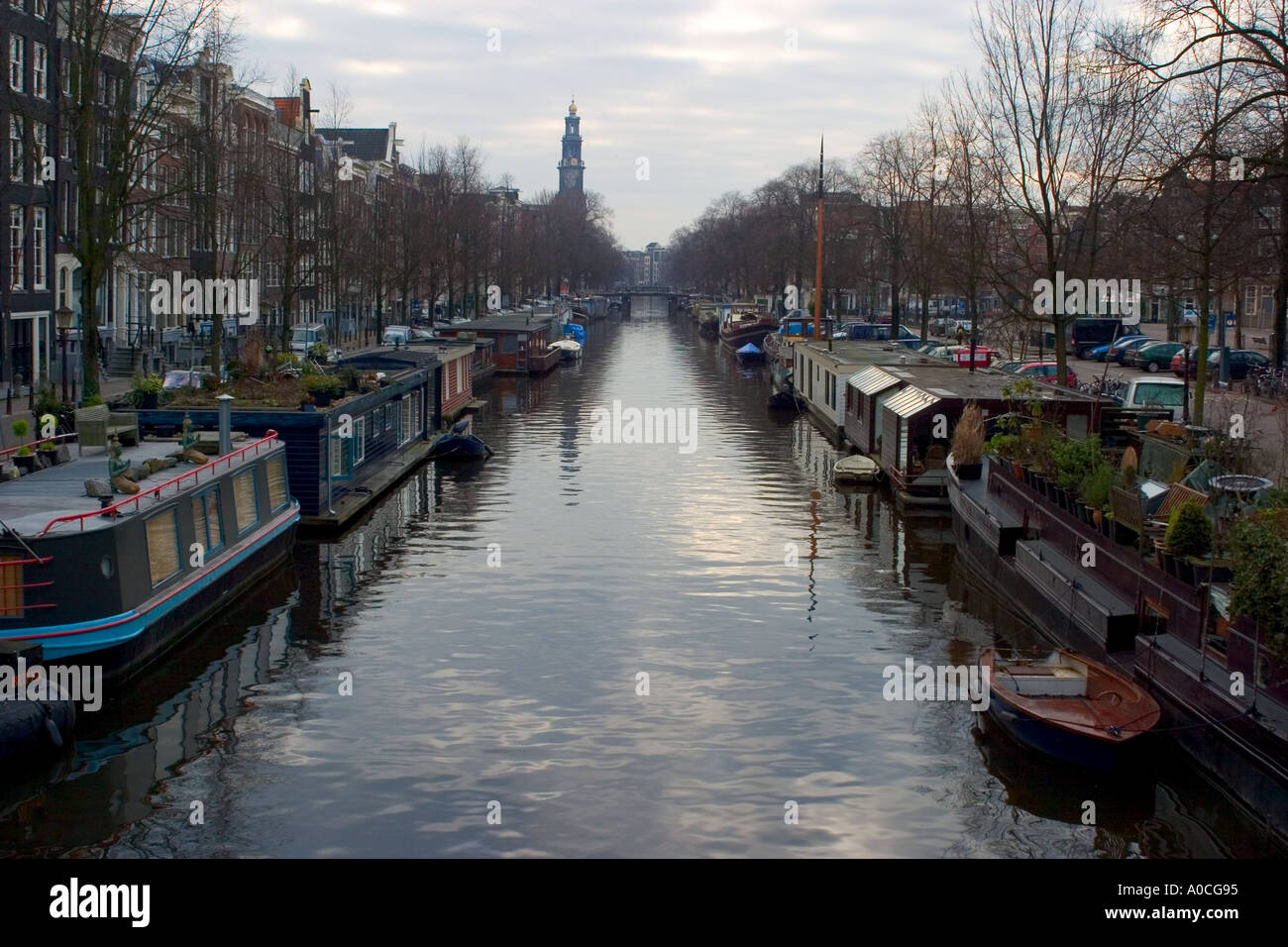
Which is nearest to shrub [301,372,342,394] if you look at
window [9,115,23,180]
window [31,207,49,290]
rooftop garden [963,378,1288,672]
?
rooftop garden [963,378,1288,672]

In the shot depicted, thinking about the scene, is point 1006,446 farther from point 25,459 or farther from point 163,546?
point 25,459

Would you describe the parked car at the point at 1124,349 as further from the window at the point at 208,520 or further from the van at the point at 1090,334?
the window at the point at 208,520

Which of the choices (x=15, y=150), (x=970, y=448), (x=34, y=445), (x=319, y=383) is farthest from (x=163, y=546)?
(x=15, y=150)

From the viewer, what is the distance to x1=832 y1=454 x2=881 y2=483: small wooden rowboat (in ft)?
127

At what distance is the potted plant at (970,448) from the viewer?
32.2 m

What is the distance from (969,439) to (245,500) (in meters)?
15.9

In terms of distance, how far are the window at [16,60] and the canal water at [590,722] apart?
22551 mm

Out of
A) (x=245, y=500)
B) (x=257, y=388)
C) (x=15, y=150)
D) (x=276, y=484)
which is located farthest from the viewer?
(x=15, y=150)

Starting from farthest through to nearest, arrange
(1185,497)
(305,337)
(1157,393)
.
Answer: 1. (305,337)
2. (1157,393)
3. (1185,497)

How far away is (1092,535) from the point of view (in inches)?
847

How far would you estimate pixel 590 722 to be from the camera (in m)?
18.5

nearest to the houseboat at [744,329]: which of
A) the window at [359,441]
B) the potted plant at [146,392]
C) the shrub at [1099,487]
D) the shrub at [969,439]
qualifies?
the window at [359,441]
